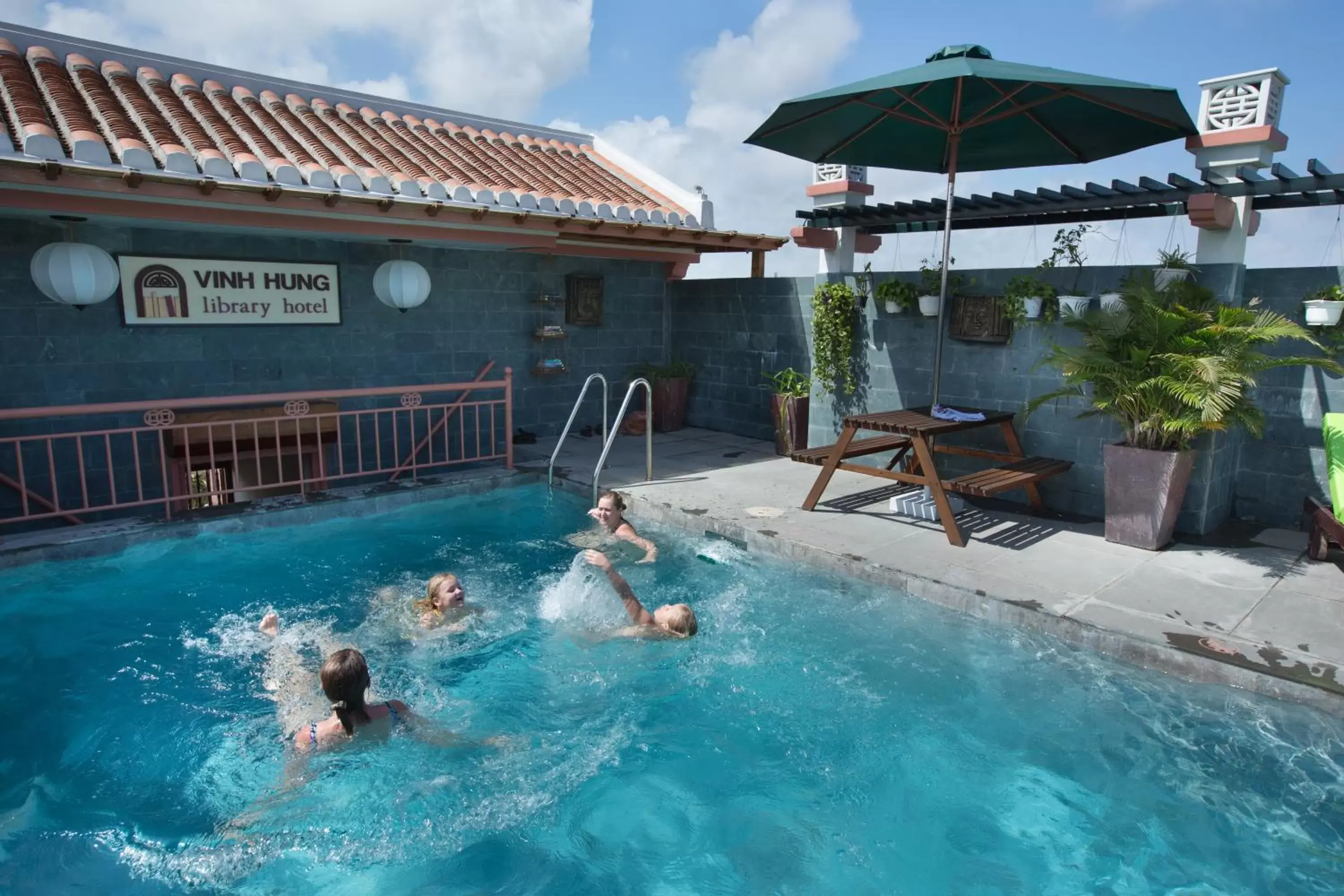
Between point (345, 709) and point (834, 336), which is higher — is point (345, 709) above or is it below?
below

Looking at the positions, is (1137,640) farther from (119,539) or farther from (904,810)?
(119,539)

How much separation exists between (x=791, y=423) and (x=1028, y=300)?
10.4 feet

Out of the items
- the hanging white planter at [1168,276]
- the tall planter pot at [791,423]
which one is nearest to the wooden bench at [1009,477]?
the hanging white planter at [1168,276]

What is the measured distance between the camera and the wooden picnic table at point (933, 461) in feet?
19.2

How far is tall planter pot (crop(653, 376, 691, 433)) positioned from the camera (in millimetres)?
10719

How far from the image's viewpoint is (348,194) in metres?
6.69

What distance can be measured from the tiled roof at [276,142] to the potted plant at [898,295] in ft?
8.71

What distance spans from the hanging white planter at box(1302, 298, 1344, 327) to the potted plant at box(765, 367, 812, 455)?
4663mm

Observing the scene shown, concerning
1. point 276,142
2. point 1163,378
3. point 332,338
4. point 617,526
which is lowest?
point 617,526

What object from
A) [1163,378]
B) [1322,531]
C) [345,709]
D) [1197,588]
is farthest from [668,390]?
[345,709]

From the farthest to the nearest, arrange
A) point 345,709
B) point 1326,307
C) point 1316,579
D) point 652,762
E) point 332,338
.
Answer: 1. point 332,338
2. point 1326,307
3. point 1316,579
4. point 652,762
5. point 345,709

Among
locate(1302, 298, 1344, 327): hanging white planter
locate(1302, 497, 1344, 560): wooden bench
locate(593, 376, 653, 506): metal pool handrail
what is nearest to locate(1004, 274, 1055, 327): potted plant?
locate(1302, 298, 1344, 327): hanging white planter

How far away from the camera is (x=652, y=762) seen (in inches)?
148

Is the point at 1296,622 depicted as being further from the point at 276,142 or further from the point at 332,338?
the point at 276,142
